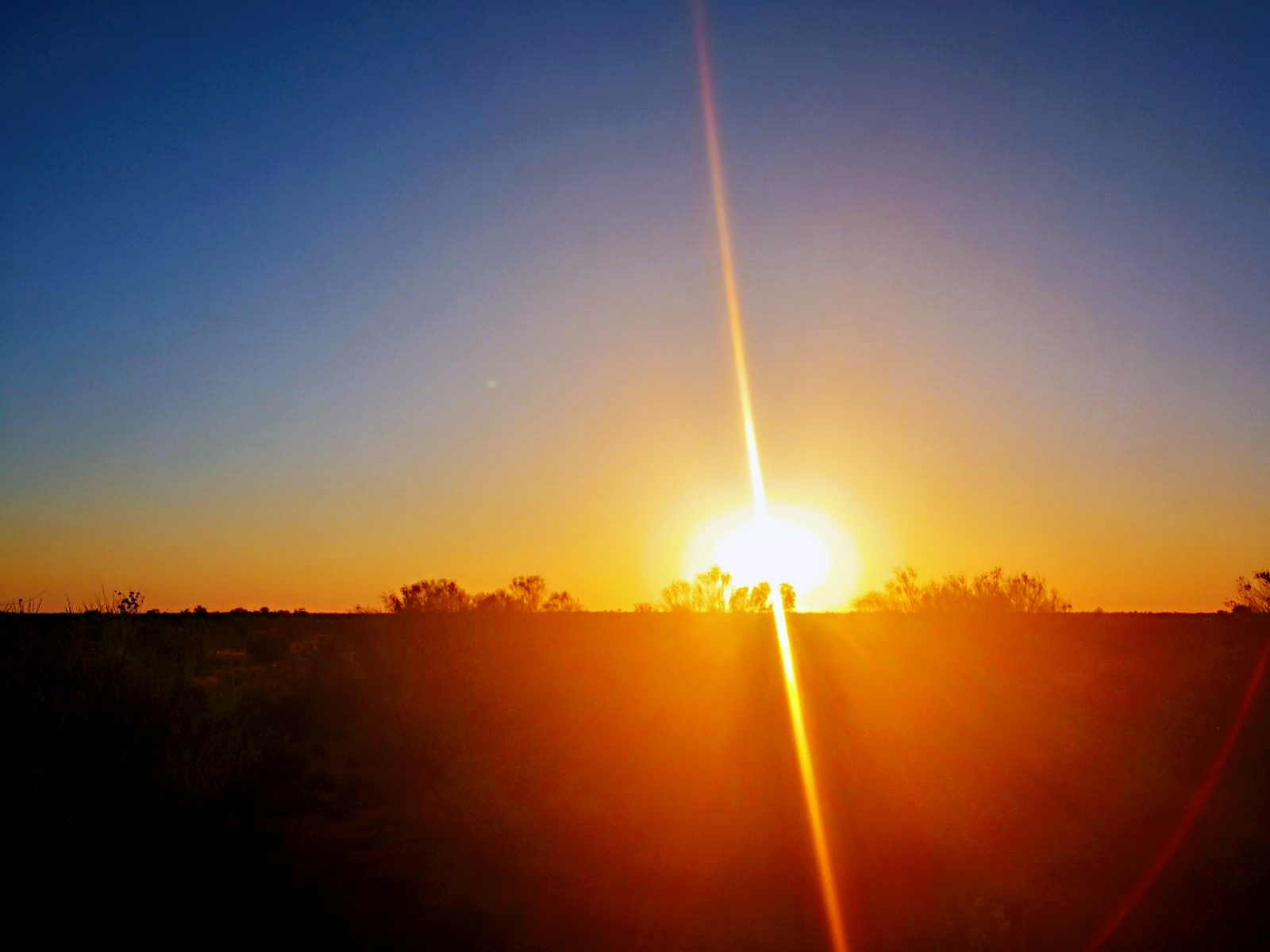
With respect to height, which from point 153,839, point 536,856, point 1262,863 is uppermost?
point 153,839

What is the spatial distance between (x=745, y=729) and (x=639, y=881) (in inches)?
239

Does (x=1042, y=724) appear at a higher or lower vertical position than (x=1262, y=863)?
higher

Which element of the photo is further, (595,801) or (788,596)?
(788,596)

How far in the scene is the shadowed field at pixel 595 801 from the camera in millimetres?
8578

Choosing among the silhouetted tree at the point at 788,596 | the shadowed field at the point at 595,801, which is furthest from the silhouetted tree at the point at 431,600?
the silhouetted tree at the point at 788,596

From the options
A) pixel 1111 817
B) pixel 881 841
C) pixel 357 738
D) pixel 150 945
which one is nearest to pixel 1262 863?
pixel 1111 817

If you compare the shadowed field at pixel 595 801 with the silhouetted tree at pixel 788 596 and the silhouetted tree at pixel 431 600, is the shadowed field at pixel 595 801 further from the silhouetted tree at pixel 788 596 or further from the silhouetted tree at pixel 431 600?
the silhouetted tree at pixel 788 596

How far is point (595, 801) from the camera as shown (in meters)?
12.3

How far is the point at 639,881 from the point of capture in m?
9.83

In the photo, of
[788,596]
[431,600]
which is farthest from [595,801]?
[788,596]

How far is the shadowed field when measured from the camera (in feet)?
28.1

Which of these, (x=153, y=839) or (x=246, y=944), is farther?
(x=153, y=839)

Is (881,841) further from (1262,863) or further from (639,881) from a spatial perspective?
(1262,863)

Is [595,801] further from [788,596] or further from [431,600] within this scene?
[788,596]
